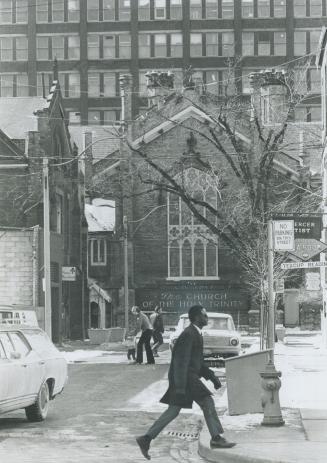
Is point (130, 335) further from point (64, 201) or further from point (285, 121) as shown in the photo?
point (285, 121)

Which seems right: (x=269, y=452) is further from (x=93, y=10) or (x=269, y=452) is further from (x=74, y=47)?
(x=74, y=47)

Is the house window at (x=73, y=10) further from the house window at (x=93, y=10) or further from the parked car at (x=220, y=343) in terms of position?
the parked car at (x=220, y=343)

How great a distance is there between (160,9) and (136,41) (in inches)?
127

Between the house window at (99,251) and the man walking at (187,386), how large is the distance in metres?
48.9

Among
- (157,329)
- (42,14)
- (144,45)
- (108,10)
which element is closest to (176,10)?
(144,45)

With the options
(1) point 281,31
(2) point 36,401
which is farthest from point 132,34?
(2) point 36,401

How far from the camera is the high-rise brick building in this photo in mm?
81188

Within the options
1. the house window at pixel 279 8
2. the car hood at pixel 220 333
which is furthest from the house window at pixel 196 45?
the car hood at pixel 220 333

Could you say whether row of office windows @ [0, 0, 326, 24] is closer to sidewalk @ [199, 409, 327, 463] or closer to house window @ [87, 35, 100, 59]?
house window @ [87, 35, 100, 59]

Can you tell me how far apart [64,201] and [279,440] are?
34904mm

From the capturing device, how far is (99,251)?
60.9 m

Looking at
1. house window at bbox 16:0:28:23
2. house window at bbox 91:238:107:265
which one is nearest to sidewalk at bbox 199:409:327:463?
house window at bbox 91:238:107:265

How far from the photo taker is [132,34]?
81.8m

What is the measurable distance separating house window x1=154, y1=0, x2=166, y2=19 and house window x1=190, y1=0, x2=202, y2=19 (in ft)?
7.50
